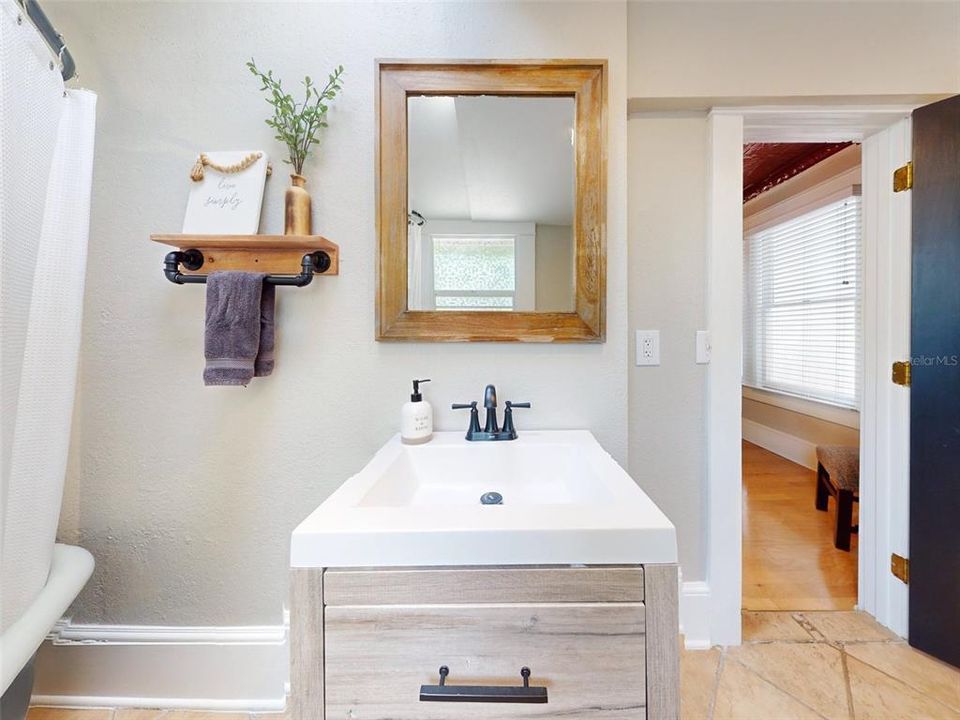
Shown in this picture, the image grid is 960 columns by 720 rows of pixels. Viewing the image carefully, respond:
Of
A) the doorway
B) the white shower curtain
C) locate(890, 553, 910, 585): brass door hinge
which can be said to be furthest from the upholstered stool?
the white shower curtain

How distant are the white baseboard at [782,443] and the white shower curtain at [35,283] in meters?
4.06

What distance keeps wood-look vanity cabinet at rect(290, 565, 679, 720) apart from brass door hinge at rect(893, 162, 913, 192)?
1733 millimetres

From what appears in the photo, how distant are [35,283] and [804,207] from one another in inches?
169

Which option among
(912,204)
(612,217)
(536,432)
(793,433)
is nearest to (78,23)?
(612,217)

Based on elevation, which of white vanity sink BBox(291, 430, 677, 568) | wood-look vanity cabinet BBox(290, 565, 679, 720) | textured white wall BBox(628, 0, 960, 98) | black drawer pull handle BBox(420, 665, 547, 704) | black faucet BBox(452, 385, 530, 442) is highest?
textured white wall BBox(628, 0, 960, 98)

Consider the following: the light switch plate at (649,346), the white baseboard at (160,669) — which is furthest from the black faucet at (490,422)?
the white baseboard at (160,669)

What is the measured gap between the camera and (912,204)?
4.86ft

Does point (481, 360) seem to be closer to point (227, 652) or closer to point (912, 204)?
point (227, 652)

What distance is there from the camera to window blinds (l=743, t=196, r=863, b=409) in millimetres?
2904

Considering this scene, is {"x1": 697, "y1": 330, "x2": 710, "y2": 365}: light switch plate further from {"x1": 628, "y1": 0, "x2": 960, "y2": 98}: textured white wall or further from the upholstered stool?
the upholstered stool

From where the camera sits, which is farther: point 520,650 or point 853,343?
point 853,343

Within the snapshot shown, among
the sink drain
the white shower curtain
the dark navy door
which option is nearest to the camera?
the white shower curtain

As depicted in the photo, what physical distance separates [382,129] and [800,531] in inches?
112

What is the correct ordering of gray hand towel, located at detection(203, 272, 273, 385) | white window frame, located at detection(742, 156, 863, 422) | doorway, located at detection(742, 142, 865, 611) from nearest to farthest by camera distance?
gray hand towel, located at detection(203, 272, 273, 385) → doorway, located at detection(742, 142, 865, 611) → white window frame, located at detection(742, 156, 863, 422)
